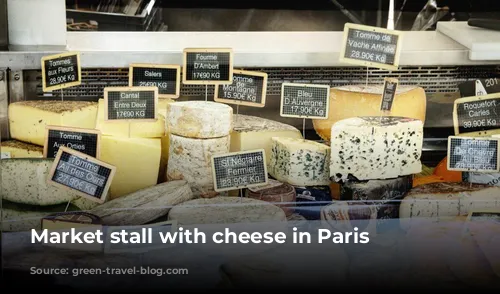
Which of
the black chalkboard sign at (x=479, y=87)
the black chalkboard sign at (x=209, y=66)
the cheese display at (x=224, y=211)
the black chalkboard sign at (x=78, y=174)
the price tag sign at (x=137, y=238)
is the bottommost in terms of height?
the price tag sign at (x=137, y=238)

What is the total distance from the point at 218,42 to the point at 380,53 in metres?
0.61

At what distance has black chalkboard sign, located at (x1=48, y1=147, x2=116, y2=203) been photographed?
1963 mm

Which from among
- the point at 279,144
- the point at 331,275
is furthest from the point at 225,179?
the point at 331,275

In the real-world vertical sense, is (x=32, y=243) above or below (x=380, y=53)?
below

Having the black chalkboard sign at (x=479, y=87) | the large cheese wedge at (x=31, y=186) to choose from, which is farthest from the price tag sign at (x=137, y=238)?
the black chalkboard sign at (x=479, y=87)

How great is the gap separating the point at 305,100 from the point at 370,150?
0.25 m

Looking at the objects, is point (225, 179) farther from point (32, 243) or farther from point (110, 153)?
point (32, 243)

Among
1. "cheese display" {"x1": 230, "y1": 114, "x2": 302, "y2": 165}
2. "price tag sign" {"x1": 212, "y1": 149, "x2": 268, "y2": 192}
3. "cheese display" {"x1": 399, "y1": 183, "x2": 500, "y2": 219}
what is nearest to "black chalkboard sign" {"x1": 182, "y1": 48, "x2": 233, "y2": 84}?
"cheese display" {"x1": 230, "y1": 114, "x2": 302, "y2": 165}

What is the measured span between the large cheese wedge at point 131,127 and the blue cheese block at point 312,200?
17.1 inches

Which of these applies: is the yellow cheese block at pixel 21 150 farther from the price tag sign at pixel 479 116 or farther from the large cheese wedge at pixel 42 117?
the price tag sign at pixel 479 116

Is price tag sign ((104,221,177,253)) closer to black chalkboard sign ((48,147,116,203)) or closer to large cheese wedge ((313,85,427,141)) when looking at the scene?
black chalkboard sign ((48,147,116,203))

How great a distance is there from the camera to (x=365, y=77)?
7.71ft

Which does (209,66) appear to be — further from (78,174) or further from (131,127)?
(78,174)

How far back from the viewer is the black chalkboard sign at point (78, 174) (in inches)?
77.3
